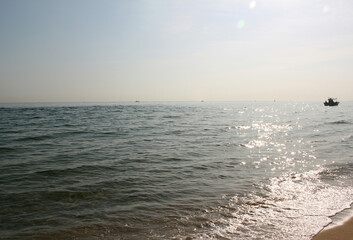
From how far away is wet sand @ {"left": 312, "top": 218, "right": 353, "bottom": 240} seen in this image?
530 cm

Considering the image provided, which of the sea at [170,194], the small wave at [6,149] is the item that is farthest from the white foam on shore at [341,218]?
the small wave at [6,149]

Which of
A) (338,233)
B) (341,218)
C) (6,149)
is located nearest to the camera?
(338,233)

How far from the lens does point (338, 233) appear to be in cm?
549

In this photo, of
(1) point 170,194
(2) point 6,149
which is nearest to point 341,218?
(1) point 170,194

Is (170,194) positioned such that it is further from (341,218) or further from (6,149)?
(6,149)

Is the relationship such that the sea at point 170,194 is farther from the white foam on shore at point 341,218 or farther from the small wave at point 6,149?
the small wave at point 6,149

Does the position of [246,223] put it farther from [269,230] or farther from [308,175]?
[308,175]

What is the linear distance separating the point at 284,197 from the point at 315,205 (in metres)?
0.97

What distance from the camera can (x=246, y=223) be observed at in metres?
6.19

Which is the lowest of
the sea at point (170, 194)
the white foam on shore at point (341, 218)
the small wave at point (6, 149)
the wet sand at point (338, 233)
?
the sea at point (170, 194)

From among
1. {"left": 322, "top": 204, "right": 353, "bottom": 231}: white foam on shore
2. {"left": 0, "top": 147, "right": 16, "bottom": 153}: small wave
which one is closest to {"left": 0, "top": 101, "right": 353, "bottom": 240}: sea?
{"left": 322, "top": 204, "right": 353, "bottom": 231}: white foam on shore

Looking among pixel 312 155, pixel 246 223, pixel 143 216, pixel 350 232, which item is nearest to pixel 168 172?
pixel 143 216

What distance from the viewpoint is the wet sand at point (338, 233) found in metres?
5.30

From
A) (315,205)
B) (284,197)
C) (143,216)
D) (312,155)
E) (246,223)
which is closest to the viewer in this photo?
(246,223)
